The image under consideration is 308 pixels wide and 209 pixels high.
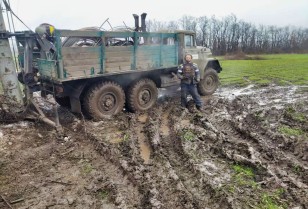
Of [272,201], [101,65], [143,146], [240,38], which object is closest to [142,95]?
[101,65]

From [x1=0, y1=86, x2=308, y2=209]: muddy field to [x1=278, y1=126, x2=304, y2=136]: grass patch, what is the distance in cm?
2

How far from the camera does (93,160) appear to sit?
17.1ft

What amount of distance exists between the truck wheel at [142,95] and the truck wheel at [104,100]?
0.33 m

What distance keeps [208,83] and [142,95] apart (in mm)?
3301

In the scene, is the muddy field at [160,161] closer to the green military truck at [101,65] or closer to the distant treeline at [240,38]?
the green military truck at [101,65]

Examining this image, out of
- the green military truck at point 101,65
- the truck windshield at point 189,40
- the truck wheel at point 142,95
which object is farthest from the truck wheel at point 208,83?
the truck wheel at point 142,95

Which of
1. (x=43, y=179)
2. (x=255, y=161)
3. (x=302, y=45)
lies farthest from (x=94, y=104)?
(x=302, y=45)

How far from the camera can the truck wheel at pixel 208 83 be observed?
417 inches

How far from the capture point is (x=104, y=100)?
7707 millimetres

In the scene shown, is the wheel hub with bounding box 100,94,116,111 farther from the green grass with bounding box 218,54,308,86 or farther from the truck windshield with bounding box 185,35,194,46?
the green grass with bounding box 218,54,308,86

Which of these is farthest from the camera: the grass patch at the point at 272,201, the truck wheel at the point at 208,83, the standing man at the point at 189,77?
the truck wheel at the point at 208,83

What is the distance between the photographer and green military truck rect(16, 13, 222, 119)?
22.3 feet

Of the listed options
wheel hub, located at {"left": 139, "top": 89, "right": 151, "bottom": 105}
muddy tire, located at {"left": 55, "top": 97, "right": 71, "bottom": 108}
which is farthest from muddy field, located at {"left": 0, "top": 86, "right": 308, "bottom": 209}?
muddy tire, located at {"left": 55, "top": 97, "right": 71, "bottom": 108}

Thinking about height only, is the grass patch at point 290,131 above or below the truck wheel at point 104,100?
below
